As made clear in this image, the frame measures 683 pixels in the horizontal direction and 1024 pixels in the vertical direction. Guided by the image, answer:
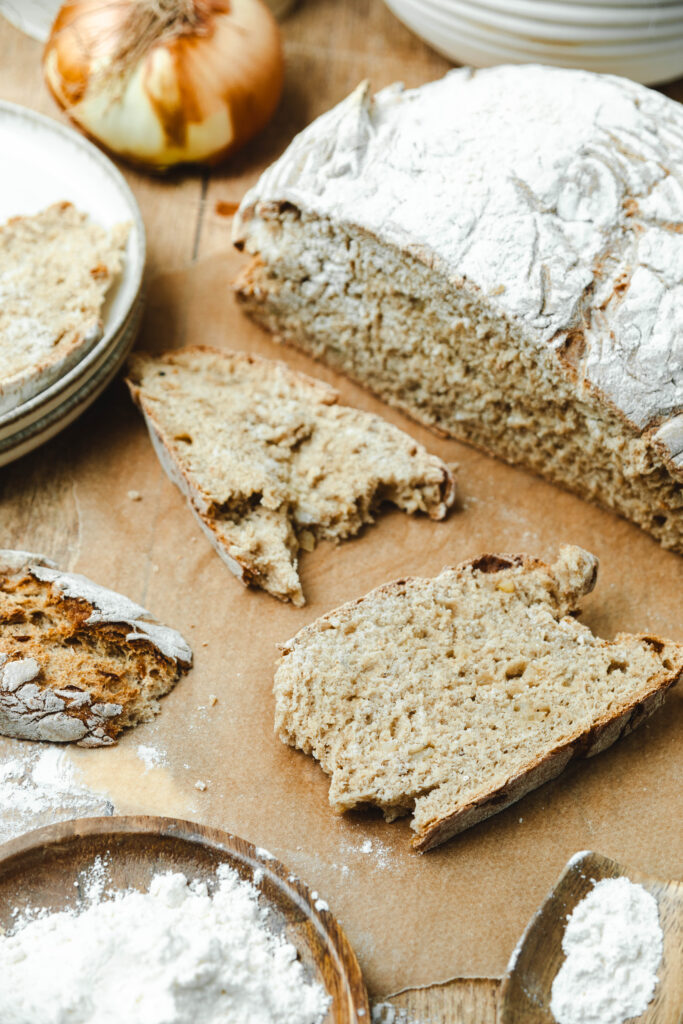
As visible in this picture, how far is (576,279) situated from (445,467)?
2.29 ft

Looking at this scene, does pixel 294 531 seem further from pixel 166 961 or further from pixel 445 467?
pixel 166 961

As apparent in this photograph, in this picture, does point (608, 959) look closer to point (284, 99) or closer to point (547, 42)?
point (547, 42)

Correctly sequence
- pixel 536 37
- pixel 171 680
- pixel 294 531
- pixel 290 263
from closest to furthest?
1. pixel 171 680
2. pixel 294 531
3. pixel 290 263
4. pixel 536 37

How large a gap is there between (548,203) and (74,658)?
1874 millimetres

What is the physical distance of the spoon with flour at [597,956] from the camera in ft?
7.06

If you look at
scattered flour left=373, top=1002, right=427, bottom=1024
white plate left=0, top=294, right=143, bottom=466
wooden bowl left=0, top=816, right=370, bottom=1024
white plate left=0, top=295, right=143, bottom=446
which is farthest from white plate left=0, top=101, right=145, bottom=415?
scattered flour left=373, top=1002, right=427, bottom=1024

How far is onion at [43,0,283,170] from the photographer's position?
11.1ft

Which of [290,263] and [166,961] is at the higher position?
[290,263]

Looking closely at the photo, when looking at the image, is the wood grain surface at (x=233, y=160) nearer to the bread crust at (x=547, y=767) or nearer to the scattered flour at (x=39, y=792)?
the scattered flour at (x=39, y=792)

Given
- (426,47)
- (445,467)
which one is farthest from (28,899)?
(426,47)

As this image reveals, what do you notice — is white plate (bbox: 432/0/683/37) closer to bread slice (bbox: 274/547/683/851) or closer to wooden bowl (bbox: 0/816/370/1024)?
bread slice (bbox: 274/547/683/851)

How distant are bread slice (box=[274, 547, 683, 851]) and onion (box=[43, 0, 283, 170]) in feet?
6.33

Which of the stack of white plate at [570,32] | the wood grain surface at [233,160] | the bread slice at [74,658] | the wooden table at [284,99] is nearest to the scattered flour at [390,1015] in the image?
the bread slice at [74,658]

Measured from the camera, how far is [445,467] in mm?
3064
